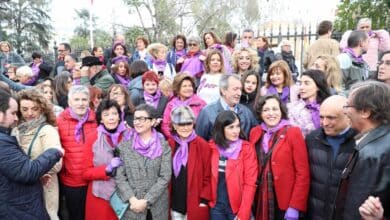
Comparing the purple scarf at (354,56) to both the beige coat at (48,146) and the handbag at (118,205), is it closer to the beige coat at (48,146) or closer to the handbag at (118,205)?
the handbag at (118,205)

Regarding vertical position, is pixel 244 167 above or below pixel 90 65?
below

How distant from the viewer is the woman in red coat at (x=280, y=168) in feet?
11.5

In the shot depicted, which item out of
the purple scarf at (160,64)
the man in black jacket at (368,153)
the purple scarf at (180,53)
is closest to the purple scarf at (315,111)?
the man in black jacket at (368,153)

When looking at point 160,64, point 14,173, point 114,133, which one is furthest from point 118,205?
point 160,64

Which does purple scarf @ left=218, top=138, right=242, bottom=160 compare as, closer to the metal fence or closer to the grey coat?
the grey coat

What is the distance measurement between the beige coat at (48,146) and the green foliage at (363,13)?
10.0m

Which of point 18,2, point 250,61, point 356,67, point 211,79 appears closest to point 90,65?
point 211,79

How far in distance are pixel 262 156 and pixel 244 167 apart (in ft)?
0.70

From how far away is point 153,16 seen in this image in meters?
18.6

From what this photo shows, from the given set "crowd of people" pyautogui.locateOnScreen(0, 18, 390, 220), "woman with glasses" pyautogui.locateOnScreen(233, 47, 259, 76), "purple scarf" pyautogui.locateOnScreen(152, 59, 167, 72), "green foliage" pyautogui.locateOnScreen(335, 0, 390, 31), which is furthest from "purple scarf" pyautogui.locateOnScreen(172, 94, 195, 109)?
"green foliage" pyautogui.locateOnScreen(335, 0, 390, 31)

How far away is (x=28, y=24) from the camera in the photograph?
34.1 meters

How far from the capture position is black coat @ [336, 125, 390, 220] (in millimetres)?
2268

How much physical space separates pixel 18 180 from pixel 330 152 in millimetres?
2652

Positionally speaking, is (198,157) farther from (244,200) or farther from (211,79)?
(211,79)
